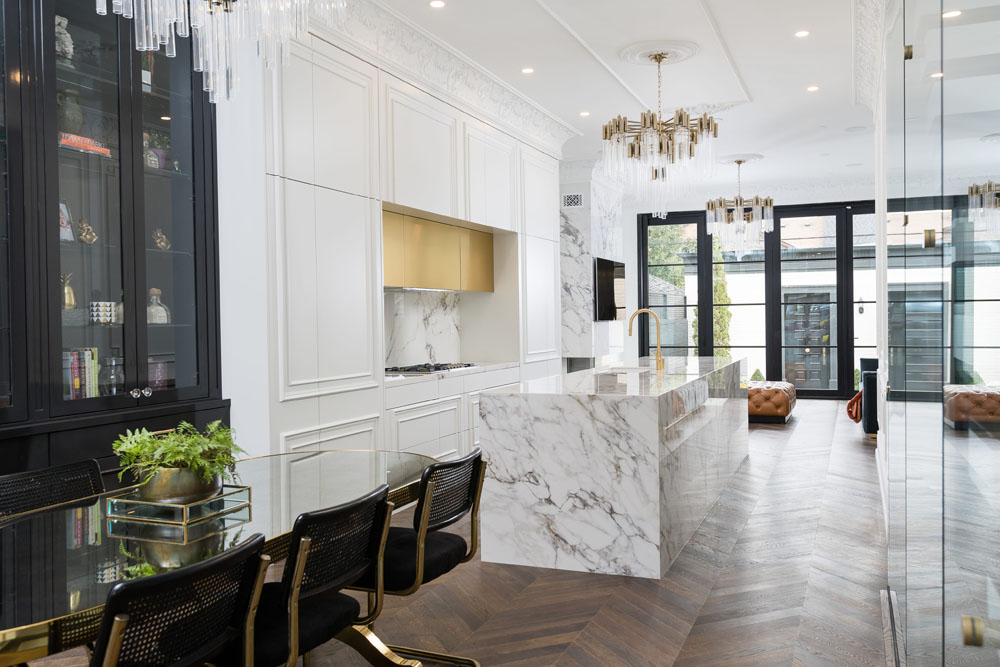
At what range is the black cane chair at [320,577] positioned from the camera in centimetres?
181

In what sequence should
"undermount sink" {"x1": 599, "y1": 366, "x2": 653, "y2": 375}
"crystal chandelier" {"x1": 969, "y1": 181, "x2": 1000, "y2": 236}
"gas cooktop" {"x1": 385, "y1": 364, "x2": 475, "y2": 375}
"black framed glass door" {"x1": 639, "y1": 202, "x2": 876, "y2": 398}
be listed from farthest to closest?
"black framed glass door" {"x1": 639, "y1": 202, "x2": 876, "y2": 398}, "gas cooktop" {"x1": 385, "y1": 364, "x2": 475, "y2": 375}, "undermount sink" {"x1": 599, "y1": 366, "x2": 653, "y2": 375}, "crystal chandelier" {"x1": 969, "y1": 181, "x2": 1000, "y2": 236}

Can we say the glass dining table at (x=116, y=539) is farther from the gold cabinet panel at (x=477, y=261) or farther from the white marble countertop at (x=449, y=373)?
the gold cabinet panel at (x=477, y=261)

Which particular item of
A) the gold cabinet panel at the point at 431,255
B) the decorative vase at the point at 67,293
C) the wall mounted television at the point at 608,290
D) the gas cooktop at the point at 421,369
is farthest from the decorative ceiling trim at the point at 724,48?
the decorative vase at the point at 67,293

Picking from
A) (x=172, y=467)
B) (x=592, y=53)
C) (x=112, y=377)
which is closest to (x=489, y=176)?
(x=592, y=53)

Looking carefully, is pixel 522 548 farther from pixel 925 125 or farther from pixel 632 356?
pixel 632 356

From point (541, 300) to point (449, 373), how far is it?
6.46 feet

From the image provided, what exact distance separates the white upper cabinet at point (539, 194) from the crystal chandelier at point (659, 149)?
168 centimetres

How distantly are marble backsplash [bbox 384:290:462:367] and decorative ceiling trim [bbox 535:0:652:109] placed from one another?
2.32 meters

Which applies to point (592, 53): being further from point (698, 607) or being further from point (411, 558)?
point (411, 558)

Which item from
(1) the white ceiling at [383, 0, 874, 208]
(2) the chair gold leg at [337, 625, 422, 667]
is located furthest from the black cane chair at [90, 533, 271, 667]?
(1) the white ceiling at [383, 0, 874, 208]

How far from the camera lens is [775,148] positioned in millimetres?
8680

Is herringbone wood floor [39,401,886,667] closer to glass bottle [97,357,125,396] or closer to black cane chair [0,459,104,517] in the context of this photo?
black cane chair [0,459,104,517]

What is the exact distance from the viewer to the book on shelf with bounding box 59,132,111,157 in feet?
10.1

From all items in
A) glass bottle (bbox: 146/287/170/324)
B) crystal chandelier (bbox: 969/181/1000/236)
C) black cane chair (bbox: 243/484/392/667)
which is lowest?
black cane chair (bbox: 243/484/392/667)
